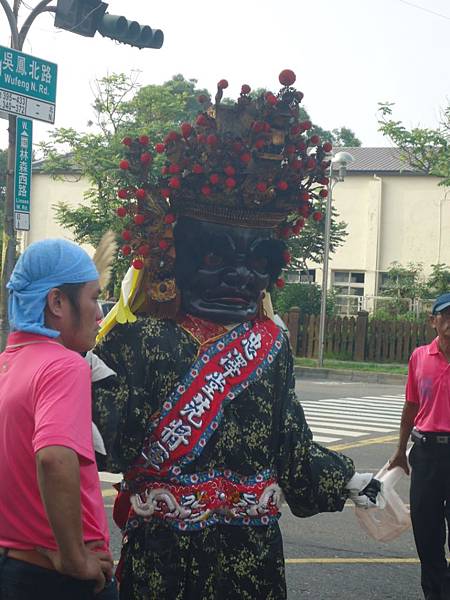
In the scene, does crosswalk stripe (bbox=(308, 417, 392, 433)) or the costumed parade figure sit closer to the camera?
the costumed parade figure

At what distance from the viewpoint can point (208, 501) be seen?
3.26m

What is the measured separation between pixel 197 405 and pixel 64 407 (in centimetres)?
93

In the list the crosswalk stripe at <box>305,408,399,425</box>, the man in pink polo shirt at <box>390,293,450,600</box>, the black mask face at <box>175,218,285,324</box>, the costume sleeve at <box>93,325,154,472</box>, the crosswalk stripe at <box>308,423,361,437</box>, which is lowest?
the crosswalk stripe at <box>305,408,399,425</box>

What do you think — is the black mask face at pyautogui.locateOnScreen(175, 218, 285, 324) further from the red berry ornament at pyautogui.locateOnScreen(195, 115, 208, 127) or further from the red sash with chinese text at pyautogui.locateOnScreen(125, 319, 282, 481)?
the red berry ornament at pyautogui.locateOnScreen(195, 115, 208, 127)

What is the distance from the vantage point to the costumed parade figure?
10.7 feet

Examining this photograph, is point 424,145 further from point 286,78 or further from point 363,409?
point 286,78

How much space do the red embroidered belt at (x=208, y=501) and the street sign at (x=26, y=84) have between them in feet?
27.2

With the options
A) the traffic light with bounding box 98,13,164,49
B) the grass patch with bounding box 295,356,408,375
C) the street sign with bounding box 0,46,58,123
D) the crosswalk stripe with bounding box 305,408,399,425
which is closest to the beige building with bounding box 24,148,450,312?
the grass patch with bounding box 295,356,408,375

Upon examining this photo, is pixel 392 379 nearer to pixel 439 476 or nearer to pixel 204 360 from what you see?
pixel 439 476

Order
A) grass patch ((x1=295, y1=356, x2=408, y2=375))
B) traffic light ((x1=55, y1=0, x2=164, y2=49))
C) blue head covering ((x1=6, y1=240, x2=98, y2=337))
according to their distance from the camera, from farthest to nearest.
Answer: grass patch ((x1=295, y1=356, x2=408, y2=375))
traffic light ((x1=55, y1=0, x2=164, y2=49))
blue head covering ((x1=6, y1=240, x2=98, y2=337))

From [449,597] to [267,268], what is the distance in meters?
2.30

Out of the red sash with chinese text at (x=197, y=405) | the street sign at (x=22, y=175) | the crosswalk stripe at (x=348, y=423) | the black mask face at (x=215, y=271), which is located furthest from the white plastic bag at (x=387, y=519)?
the crosswalk stripe at (x=348, y=423)

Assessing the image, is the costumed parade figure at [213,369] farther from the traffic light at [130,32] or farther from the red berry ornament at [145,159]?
the traffic light at [130,32]

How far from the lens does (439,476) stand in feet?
16.8
